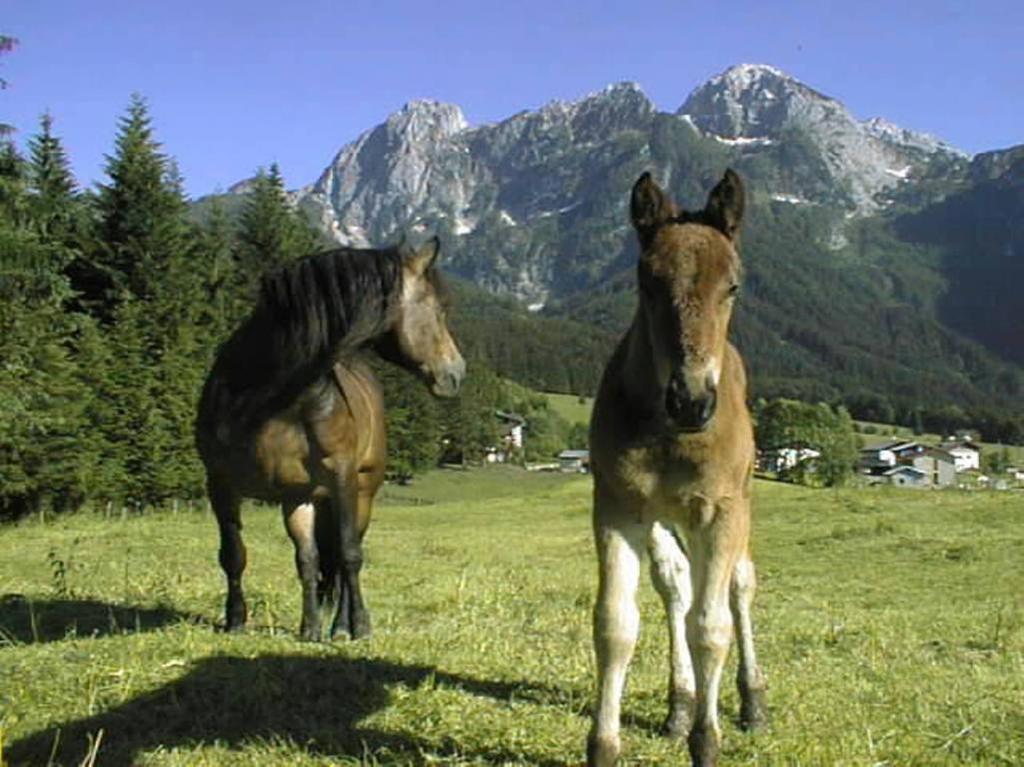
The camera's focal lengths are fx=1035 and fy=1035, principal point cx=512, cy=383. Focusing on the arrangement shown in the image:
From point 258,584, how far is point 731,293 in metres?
9.23

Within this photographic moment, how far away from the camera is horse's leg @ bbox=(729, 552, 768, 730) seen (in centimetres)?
542

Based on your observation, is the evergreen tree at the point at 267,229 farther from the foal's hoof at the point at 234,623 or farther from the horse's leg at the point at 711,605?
the horse's leg at the point at 711,605

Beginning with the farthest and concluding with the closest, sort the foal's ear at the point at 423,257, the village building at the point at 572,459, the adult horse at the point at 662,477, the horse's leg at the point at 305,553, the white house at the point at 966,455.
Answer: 1. the white house at the point at 966,455
2. the village building at the point at 572,459
3. the foal's ear at the point at 423,257
4. the horse's leg at the point at 305,553
5. the adult horse at the point at 662,477

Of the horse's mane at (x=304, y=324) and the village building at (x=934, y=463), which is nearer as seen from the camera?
the horse's mane at (x=304, y=324)

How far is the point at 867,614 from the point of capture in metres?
11.3

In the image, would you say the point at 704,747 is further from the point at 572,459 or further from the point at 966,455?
the point at 966,455

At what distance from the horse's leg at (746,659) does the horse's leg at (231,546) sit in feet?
12.7

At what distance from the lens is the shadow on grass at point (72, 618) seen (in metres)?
8.03

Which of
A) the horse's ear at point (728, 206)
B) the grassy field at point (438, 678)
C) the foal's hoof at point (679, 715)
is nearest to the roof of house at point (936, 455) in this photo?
the grassy field at point (438, 678)


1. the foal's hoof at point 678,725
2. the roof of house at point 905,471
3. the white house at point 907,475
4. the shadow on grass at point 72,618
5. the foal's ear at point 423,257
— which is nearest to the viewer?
the foal's hoof at point 678,725

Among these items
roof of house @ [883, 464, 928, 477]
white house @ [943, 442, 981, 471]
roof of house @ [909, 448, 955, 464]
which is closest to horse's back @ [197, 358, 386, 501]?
roof of house @ [883, 464, 928, 477]

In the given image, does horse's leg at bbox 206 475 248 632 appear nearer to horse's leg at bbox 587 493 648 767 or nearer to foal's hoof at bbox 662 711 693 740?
foal's hoof at bbox 662 711 693 740

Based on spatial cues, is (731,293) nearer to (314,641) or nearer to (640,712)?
(640,712)

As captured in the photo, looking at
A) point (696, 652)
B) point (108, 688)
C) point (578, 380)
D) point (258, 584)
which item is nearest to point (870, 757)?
point (696, 652)
